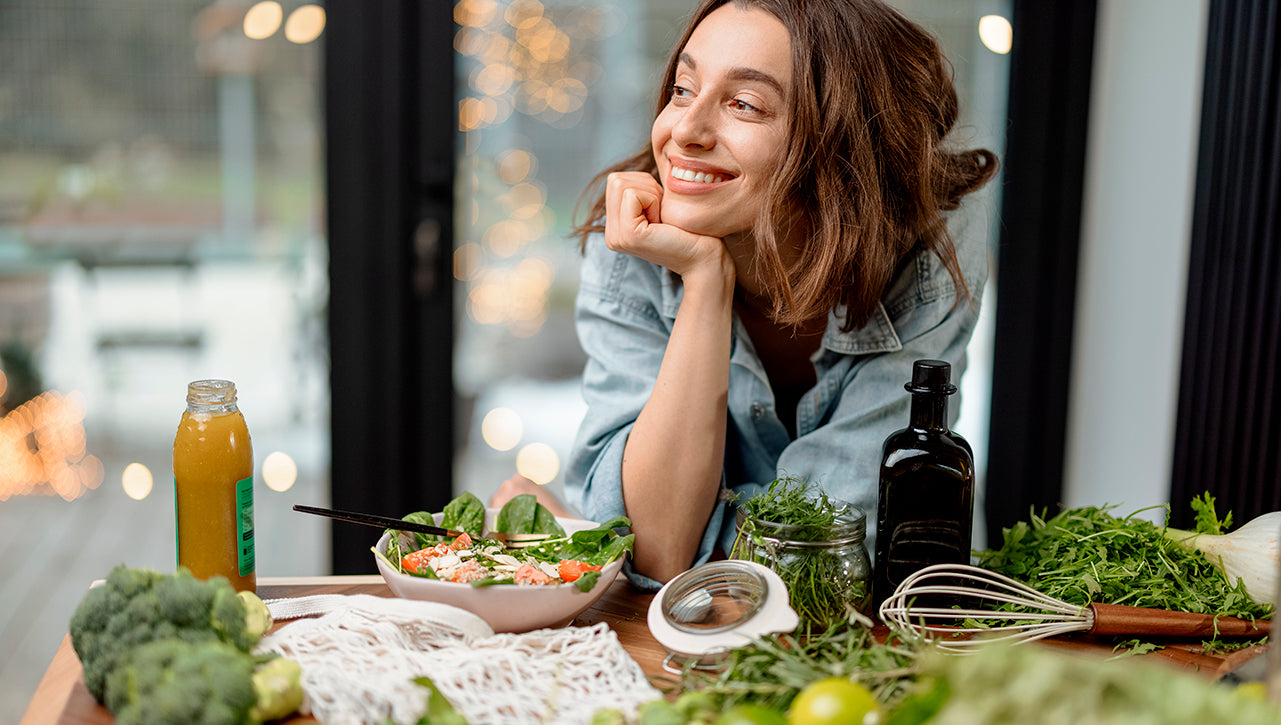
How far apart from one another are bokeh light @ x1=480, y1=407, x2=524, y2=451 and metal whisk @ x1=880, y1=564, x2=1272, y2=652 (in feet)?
5.11

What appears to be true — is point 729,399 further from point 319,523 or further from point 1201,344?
point 319,523

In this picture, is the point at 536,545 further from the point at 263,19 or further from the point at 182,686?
the point at 263,19

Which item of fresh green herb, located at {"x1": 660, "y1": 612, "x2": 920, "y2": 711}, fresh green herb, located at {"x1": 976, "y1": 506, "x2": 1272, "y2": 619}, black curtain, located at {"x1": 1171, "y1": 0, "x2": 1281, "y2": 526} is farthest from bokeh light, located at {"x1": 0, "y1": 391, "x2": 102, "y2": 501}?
black curtain, located at {"x1": 1171, "y1": 0, "x2": 1281, "y2": 526}

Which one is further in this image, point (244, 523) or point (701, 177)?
point (701, 177)

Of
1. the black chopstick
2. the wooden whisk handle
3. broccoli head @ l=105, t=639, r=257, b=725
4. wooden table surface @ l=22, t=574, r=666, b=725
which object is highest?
the black chopstick

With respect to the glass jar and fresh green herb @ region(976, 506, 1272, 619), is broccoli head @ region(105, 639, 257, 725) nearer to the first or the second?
the glass jar

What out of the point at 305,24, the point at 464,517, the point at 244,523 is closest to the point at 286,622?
the point at 244,523

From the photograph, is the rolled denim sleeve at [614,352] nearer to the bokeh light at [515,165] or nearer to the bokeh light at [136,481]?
the bokeh light at [515,165]

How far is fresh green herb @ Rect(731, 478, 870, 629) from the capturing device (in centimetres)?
97

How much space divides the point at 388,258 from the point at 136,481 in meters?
0.78

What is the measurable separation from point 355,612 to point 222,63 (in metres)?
1.68

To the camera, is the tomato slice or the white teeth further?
the white teeth

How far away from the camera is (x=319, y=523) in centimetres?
240

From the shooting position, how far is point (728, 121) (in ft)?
3.97
